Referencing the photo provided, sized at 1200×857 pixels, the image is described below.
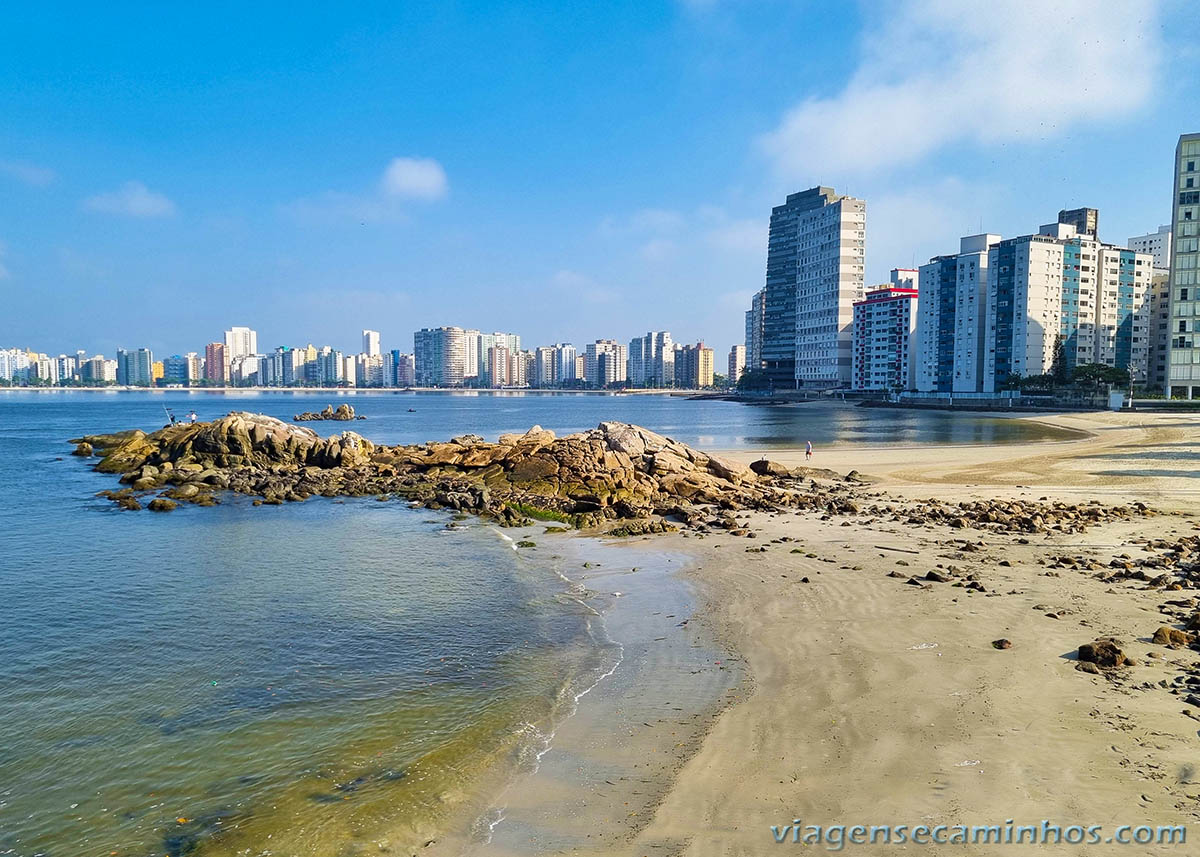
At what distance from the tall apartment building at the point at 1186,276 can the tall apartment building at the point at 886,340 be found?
230 ft

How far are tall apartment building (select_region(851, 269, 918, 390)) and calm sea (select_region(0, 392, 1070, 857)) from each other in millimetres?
166493

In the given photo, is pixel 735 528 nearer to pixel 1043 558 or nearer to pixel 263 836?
pixel 1043 558

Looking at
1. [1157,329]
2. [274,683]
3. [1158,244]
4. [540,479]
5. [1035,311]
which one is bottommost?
[274,683]

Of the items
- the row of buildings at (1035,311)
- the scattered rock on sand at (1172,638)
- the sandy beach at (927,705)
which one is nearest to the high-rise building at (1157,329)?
the row of buildings at (1035,311)

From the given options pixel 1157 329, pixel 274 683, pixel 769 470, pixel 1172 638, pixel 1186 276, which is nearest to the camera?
pixel 1172 638

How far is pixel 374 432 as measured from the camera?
306 feet

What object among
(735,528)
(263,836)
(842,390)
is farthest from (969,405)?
(263,836)

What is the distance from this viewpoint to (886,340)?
17938 centimetres

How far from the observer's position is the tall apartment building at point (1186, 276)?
98.9 m

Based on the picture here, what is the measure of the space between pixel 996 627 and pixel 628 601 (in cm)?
803

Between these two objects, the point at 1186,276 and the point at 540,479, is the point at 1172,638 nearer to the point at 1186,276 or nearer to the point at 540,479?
the point at 540,479

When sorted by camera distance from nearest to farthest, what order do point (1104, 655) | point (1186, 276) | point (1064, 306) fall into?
point (1104, 655) → point (1186, 276) → point (1064, 306)

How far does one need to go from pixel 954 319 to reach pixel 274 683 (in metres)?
167

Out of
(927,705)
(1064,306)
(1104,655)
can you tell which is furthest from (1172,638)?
(1064,306)
